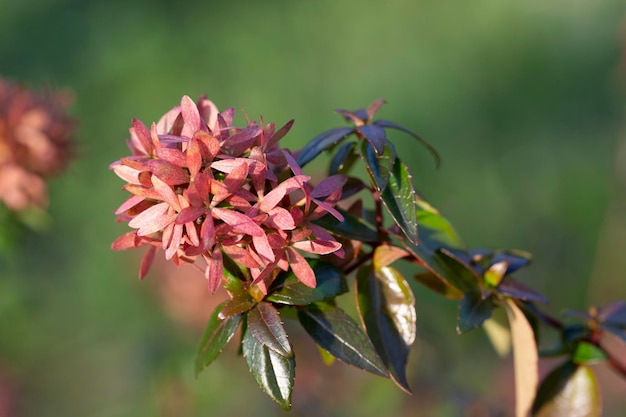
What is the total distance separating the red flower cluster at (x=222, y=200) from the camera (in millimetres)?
662

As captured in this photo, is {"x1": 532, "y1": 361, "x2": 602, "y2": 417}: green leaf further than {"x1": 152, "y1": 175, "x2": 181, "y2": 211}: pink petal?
Yes

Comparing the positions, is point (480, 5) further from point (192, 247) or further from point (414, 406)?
point (192, 247)

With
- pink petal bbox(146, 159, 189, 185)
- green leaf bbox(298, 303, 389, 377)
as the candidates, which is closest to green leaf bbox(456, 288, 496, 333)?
green leaf bbox(298, 303, 389, 377)

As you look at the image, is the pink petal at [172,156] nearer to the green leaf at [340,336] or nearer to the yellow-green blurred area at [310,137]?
the green leaf at [340,336]

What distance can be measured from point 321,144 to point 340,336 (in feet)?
0.71

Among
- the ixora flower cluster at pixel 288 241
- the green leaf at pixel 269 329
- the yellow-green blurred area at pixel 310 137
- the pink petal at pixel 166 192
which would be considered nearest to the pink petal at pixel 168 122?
the ixora flower cluster at pixel 288 241

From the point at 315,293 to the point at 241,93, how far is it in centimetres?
309

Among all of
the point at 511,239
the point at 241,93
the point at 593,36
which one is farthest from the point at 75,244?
the point at 593,36

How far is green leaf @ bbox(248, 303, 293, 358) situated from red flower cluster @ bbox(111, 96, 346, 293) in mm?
27

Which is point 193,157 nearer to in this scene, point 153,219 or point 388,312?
point 153,219

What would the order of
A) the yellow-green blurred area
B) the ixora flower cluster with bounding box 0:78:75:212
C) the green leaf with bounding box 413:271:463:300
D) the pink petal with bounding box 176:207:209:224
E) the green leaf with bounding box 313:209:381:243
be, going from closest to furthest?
the pink petal with bounding box 176:207:209:224, the green leaf with bounding box 313:209:381:243, the green leaf with bounding box 413:271:463:300, the ixora flower cluster with bounding box 0:78:75:212, the yellow-green blurred area

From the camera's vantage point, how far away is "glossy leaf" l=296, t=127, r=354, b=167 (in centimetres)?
79

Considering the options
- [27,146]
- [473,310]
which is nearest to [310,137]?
[27,146]

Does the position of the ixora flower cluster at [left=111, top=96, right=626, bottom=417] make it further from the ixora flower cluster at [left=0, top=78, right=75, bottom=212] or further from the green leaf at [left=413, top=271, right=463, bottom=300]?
the ixora flower cluster at [left=0, top=78, right=75, bottom=212]
